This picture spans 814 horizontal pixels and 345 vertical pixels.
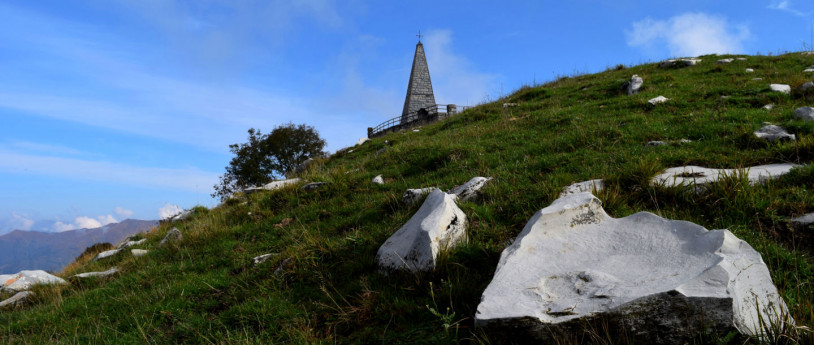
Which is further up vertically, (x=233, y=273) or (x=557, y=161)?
(x=557, y=161)

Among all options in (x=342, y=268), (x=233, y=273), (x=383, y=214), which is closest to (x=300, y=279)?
(x=342, y=268)

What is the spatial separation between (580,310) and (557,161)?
5451mm

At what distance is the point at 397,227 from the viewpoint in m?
6.00

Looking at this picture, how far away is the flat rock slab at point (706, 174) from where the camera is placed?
5303mm

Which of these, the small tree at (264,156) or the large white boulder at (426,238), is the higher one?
the small tree at (264,156)

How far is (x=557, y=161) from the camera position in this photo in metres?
7.82

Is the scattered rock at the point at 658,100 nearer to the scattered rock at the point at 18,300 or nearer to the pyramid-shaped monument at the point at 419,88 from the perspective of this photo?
the scattered rock at the point at 18,300

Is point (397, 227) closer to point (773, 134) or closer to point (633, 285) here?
point (633, 285)

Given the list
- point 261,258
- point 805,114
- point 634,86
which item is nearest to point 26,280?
point 261,258

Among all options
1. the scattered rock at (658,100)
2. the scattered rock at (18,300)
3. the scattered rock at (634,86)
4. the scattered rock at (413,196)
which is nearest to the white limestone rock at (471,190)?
the scattered rock at (413,196)

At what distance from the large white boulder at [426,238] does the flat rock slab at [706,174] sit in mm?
2900

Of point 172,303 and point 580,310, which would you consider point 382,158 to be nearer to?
point 172,303

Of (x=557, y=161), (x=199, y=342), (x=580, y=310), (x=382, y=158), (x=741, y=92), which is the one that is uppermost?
(x=741, y=92)

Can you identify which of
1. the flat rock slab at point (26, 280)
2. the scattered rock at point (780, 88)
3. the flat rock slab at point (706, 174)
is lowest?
the flat rock slab at point (26, 280)
